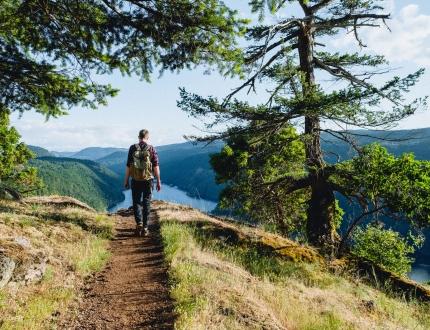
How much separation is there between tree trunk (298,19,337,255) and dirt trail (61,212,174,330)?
8771 millimetres

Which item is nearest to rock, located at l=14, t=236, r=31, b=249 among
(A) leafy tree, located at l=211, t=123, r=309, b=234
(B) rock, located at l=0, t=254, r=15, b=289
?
(B) rock, located at l=0, t=254, r=15, b=289

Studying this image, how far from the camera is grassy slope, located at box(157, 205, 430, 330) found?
18.0 ft

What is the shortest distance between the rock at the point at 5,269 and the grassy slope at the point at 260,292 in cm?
234

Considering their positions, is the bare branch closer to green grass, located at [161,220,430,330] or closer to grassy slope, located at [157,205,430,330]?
grassy slope, located at [157,205,430,330]

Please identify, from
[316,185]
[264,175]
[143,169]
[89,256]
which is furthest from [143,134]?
[264,175]

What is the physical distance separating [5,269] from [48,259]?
4.73ft

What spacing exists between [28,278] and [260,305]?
3.47 m

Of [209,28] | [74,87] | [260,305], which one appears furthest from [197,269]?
[74,87]

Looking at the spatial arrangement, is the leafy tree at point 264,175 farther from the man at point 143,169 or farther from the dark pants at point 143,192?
the dark pants at point 143,192

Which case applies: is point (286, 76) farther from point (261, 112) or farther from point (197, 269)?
point (197, 269)

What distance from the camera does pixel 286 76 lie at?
663 inches

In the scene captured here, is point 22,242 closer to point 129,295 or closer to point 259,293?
point 129,295

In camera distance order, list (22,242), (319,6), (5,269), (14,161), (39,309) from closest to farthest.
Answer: (39,309), (5,269), (22,242), (319,6), (14,161)

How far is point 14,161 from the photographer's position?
114ft
